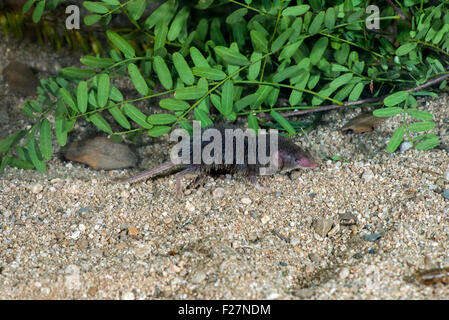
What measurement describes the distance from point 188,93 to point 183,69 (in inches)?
6.1

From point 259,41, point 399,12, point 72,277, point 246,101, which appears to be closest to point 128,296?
point 72,277

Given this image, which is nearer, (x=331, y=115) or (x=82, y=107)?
(x=82, y=107)

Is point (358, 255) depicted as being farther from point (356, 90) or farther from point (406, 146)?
point (356, 90)

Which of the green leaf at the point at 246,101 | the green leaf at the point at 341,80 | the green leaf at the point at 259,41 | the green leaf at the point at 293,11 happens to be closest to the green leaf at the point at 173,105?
the green leaf at the point at 246,101

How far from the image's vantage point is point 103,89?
327 centimetres

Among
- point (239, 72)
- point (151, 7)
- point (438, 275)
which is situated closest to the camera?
point (438, 275)

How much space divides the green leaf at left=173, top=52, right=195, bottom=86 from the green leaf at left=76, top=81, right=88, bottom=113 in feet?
1.91

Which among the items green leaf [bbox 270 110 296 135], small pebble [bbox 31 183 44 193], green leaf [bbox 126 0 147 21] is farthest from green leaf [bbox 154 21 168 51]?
small pebble [bbox 31 183 44 193]

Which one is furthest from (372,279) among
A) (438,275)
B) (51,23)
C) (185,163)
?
(51,23)

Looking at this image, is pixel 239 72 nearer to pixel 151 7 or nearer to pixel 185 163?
pixel 185 163

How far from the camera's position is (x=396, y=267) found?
2.76 m

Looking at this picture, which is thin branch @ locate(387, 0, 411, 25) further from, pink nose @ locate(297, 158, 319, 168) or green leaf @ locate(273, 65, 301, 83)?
pink nose @ locate(297, 158, 319, 168)

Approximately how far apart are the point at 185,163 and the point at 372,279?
153cm

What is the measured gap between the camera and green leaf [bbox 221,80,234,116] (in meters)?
3.32
